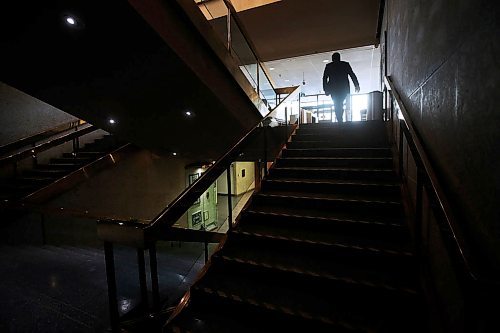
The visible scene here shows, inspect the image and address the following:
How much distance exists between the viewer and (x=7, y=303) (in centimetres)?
299

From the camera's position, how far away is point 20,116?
20.7 ft

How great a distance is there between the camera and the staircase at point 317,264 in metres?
2.02

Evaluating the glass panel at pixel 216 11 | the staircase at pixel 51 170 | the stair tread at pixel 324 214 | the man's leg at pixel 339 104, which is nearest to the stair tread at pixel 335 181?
the stair tread at pixel 324 214

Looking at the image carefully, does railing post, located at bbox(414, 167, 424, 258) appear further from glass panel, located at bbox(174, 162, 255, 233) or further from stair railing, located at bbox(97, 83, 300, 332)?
glass panel, located at bbox(174, 162, 255, 233)

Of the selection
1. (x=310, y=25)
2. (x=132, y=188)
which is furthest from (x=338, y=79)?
(x=132, y=188)

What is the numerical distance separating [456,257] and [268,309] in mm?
1397

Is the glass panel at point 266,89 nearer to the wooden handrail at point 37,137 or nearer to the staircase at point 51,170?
the staircase at point 51,170

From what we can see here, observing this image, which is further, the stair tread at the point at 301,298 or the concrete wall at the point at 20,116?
the concrete wall at the point at 20,116

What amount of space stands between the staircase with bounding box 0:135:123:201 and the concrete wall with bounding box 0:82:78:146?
2.74ft

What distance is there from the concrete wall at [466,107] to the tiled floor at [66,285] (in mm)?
2938

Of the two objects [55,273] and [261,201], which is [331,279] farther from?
[55,273]

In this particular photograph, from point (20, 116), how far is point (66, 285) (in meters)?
4.96

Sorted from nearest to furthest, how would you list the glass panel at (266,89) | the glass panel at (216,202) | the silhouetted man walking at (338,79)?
the silhouetted man walking at (338,79)
the glass panel at (266,89)
the glass panel at (216,202)

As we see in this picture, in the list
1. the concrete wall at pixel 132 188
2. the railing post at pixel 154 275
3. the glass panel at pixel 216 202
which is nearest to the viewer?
the railing post at pixel 154 275
